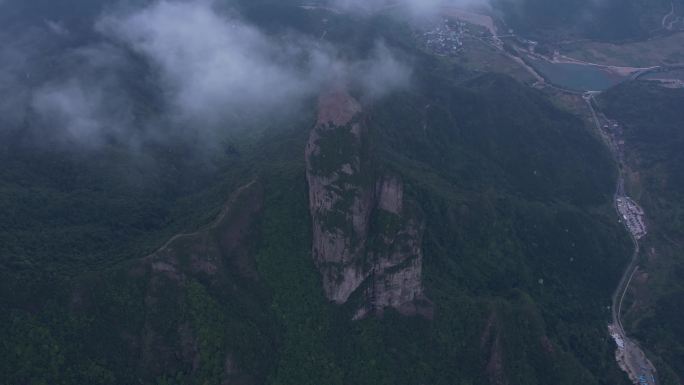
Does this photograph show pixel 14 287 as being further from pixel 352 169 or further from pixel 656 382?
pixel 656 382

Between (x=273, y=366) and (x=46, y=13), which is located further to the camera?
(x=46, y=13)

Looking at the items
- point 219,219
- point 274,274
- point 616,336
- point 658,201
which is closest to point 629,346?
point 616,336

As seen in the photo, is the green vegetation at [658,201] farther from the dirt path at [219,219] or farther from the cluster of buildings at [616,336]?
the dirt path at [219,219]

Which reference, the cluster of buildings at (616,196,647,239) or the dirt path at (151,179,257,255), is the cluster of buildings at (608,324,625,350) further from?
the dirt path at (151,179,257,255)

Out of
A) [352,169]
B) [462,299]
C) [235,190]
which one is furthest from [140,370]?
[462,299]

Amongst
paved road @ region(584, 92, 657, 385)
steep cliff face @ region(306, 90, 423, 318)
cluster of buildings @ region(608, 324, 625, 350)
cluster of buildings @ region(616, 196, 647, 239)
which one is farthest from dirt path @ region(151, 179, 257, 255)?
cluster of buildings @ region(616, 196, 647, 239)

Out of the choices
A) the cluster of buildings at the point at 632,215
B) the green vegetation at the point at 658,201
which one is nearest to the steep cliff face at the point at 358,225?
the green vegetation at the point at 658,201

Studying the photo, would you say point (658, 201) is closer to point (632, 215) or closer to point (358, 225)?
point (632, 215)
